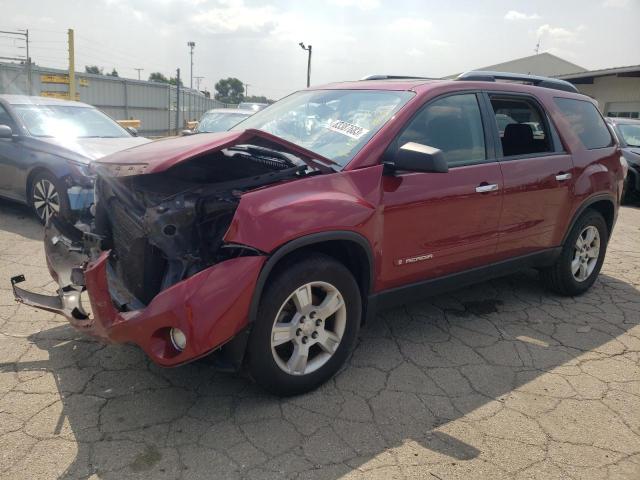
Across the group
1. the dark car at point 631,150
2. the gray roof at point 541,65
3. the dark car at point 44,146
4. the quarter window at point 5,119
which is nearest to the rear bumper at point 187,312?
the dark car at point 44,146

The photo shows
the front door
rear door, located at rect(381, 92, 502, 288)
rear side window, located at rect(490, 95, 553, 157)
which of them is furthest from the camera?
the front door

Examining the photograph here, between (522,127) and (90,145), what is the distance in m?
4.91

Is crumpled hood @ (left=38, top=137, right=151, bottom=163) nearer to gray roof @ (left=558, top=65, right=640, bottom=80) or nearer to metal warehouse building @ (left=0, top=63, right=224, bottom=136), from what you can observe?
metal warehouse building @ (left=0, top=63, right=224, bottom=136)

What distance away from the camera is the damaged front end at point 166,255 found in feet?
8.25

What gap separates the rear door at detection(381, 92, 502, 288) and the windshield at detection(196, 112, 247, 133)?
293 inches

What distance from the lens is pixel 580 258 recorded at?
16.0 ft

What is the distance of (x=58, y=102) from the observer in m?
7.54

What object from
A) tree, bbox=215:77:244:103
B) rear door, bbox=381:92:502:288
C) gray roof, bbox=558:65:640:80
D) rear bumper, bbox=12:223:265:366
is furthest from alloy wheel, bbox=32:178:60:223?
tree, bbox=215:77:244:103

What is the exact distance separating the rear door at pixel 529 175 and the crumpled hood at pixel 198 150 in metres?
1.63

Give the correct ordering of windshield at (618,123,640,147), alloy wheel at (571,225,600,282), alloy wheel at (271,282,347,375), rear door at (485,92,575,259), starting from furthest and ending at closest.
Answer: windshield at (618,123,640,147) → alloy wheel at (571,225,600,282) → rear door at (485,92,575,259) → alloy wheel at (271,282,347,375)

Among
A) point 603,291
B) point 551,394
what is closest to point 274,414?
point 551,394

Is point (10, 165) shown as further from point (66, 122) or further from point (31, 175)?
point (66, 122)

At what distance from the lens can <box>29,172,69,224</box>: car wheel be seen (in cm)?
625

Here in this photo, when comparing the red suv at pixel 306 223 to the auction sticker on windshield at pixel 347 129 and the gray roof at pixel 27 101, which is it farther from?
the gray roof at pixel 27 101
